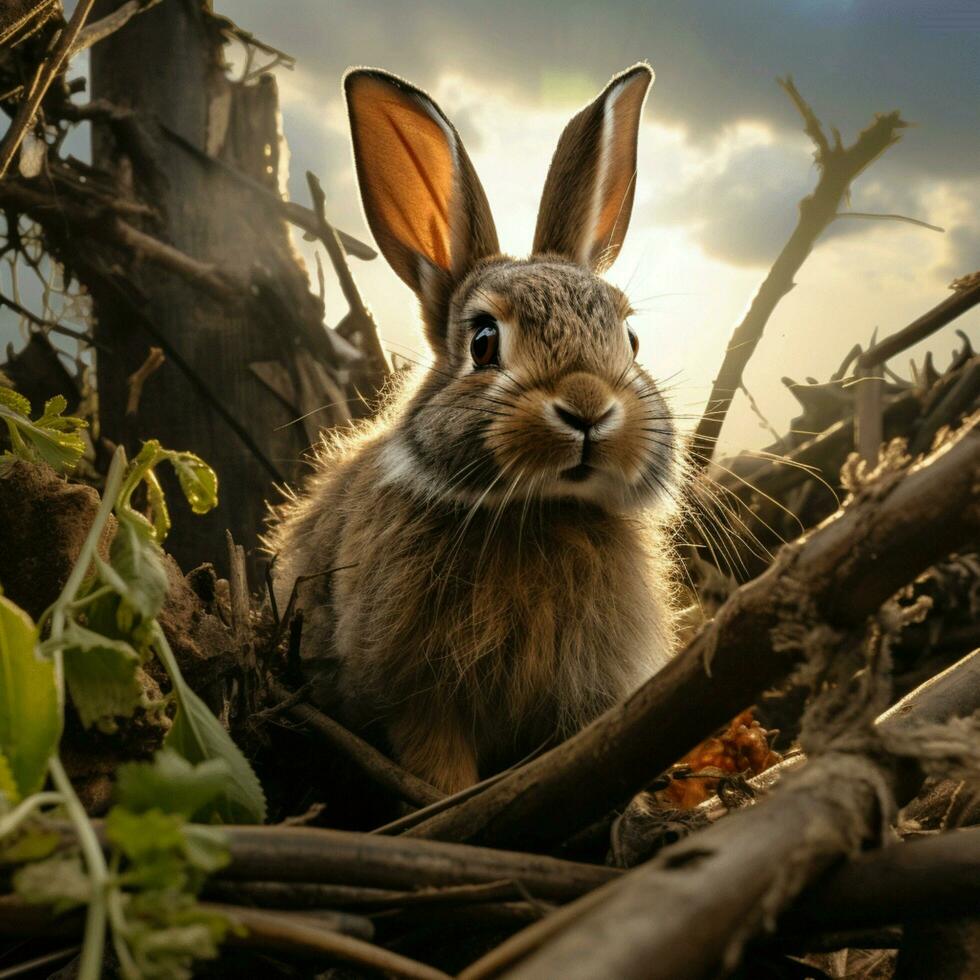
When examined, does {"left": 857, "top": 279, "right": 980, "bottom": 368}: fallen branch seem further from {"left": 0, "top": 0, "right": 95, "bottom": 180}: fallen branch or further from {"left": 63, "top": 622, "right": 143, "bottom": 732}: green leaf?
{"left": 0, "top": 0, "right": 95, "bottom": 180}: fallen branch

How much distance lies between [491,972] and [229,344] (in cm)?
321

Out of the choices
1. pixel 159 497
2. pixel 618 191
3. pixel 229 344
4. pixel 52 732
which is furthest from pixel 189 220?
pixel 52 732

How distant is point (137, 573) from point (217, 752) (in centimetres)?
24

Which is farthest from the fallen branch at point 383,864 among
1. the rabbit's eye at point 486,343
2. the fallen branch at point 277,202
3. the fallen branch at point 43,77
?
the fallen branch at point 277,202

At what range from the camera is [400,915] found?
99 centimetres

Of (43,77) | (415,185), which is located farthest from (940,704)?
(43,77)

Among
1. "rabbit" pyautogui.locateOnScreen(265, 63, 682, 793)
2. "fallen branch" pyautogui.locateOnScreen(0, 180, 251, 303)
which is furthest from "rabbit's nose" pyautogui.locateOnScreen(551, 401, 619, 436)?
"fallen branch" pyautogui.locateOnScreen(0, 180, 251, 303)

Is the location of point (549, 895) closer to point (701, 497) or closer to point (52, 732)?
point (52, 732)

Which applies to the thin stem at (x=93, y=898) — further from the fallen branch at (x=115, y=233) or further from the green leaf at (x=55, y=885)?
the fallen branch at (x=115, y=233)

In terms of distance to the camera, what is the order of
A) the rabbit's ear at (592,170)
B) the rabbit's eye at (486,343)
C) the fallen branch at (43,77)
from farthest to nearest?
1. the rabbit's ear at (592,170)
2. the rabbit's eye at (486,343)
3. the fallen branch at (43,77)

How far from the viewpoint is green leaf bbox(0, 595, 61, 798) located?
0.93 metres

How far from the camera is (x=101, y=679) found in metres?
1.10

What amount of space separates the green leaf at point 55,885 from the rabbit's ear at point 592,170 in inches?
83.7

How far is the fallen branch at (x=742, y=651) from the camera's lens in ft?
2.97
